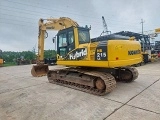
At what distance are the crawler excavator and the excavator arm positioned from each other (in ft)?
6.73

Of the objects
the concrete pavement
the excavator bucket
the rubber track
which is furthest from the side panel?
the excavator bucket

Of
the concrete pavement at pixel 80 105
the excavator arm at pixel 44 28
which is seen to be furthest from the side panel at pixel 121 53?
the excavator arm at pixel 44 28

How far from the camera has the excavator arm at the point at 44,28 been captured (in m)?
9.99

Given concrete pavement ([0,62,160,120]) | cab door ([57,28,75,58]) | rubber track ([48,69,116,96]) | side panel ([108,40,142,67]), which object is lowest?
concrete pavement ([0,62,160,120])

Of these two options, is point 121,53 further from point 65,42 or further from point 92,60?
point 65,42

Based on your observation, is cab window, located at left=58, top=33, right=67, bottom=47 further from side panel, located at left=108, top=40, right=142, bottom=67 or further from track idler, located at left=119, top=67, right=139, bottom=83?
track idler, located at left=119, top=67, right=139, bottom=83

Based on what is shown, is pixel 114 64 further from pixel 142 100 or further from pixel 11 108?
pixel 11 108

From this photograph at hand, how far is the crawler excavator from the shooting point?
5750 millimetres

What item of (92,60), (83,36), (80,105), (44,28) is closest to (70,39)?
(83,36)

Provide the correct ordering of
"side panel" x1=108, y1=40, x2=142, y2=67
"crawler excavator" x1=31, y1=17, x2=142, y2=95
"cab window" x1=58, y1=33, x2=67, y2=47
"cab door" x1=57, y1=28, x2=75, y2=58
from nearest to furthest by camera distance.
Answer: "side panel" x1=108, y1=40, x2=142, y2=67 < "crawler excavator" x1=31, y1=17, x2=142, y2=95 < "cab door" x1=57, y1=28, x2=75, y2=58 < "cab window" x1=58, y1=33, x2=67, y2=47

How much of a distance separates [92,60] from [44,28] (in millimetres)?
6697

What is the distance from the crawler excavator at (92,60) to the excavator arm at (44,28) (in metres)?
2.05

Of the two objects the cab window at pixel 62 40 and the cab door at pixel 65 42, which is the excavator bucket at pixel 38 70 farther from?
the cab window at pixel 62 40

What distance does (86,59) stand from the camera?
20.9 ft
